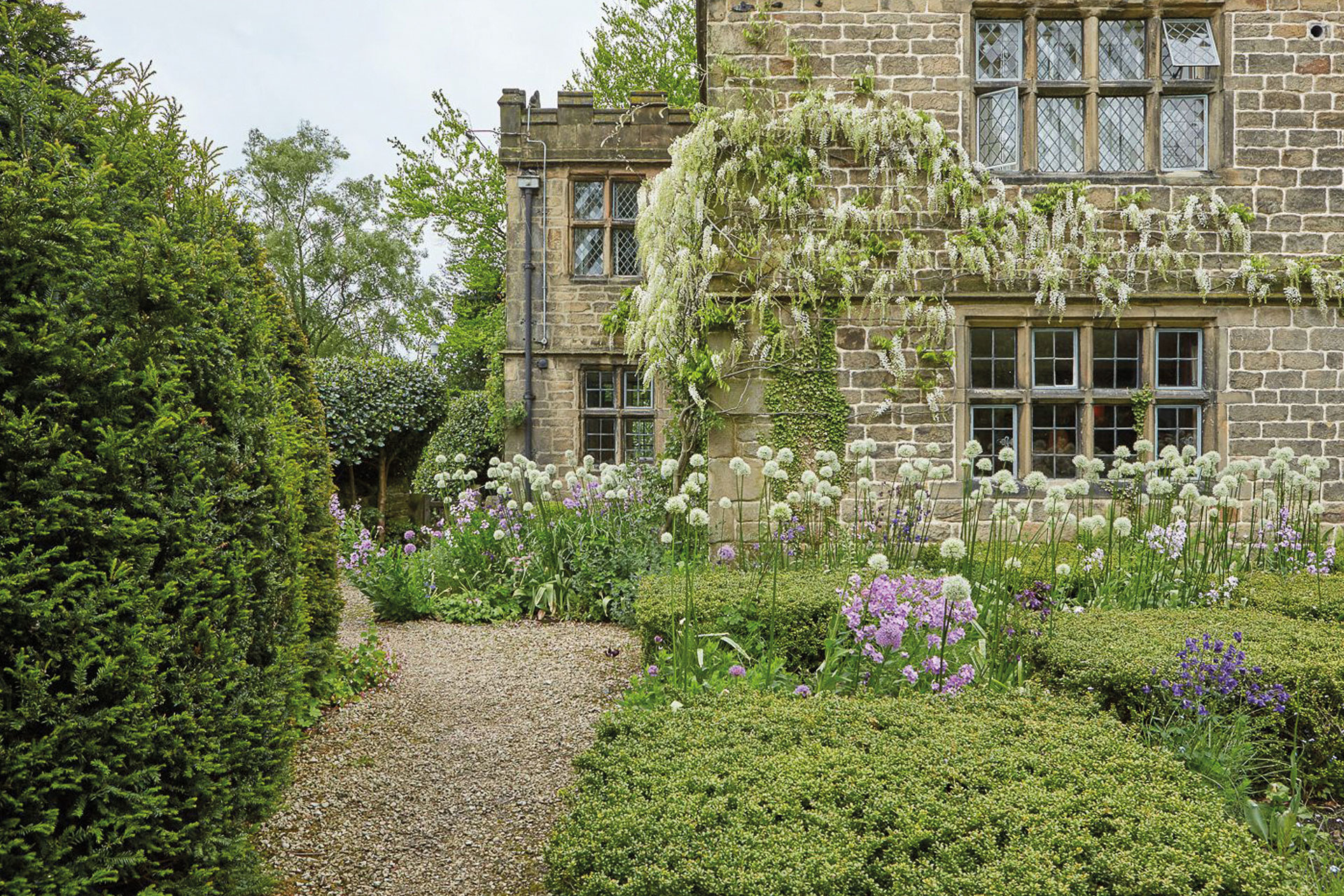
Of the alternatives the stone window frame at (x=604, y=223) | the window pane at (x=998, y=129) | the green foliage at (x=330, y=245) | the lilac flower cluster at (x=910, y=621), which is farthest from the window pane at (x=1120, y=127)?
the green foliage at (x=330, y=245)

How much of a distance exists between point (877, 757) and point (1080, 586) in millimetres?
3358

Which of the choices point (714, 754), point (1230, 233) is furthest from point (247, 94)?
point (714, 754)

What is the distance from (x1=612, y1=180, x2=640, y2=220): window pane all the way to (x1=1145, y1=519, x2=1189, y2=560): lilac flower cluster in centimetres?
898

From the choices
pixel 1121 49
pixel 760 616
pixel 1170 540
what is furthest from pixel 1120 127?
pixel 760 616

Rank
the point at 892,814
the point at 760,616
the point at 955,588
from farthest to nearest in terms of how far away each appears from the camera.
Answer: the point at 760,616 < the point at 955,588 < the point at 892,814

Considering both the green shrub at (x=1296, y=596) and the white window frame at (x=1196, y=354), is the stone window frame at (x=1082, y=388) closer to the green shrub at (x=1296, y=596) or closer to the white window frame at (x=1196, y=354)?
the white window frame at (x=1196, y=354)

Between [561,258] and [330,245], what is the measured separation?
1493 centimetres

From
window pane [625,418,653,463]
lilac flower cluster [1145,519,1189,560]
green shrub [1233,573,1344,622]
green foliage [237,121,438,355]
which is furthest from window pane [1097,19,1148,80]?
green foliage [237,121,438,355]

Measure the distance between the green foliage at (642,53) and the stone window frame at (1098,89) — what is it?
12251 millimetres

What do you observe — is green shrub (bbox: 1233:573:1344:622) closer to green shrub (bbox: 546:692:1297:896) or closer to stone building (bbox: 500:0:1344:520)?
green shrub (bbox: 546:692:1297:896)

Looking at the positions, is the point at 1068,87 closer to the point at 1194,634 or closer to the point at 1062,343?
the point at 1062,343

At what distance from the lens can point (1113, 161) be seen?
7074 millimetres

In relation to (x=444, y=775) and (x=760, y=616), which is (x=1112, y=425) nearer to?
(x=760, y=616)

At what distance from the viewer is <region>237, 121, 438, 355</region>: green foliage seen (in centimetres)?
2403
